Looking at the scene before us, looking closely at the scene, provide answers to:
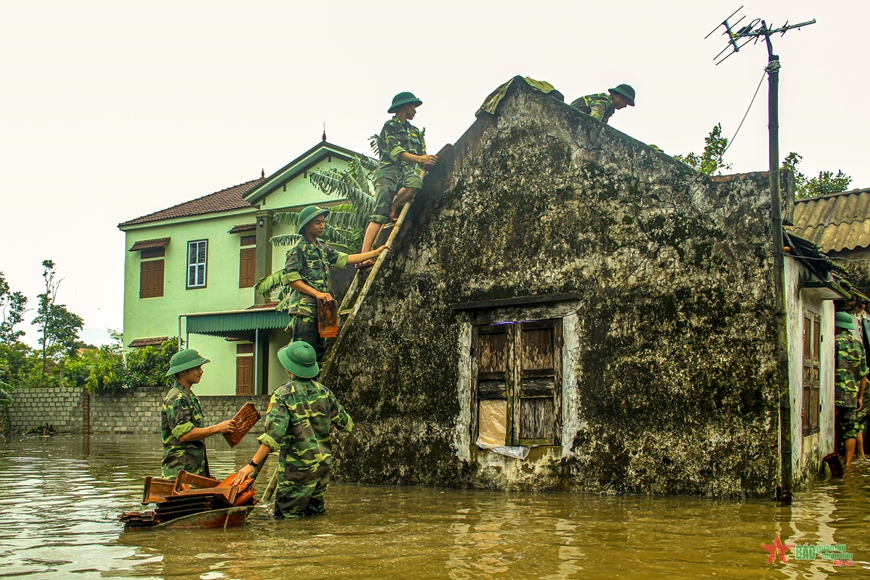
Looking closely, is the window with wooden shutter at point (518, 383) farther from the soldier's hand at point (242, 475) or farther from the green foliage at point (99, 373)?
the green foliage at point (99, 373)

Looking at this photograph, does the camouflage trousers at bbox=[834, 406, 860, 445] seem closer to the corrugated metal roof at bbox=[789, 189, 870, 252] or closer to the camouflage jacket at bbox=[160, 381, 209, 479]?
the corrugated metal roof at bbox=[789, 189, 870, 252]

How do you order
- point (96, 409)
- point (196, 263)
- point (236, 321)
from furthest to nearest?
1. point (196, 263)
2. point (96, 409)
3. point (236, 321)

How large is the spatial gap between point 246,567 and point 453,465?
4.20m

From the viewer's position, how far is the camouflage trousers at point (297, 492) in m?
6.88

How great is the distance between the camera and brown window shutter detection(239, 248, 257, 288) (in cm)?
2916

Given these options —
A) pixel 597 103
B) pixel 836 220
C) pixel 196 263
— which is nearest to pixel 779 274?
pixel 597 103

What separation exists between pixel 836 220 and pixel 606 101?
7.18 meters

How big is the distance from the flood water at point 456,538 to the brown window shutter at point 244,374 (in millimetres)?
19325

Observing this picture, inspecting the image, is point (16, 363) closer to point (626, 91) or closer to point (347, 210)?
point (347, 210)

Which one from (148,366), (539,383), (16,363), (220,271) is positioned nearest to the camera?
(539,383)

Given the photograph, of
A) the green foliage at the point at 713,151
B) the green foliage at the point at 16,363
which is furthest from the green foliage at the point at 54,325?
the green foliage at the point at 713,151

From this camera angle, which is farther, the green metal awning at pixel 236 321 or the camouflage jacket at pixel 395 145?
the green metal awning at pixel 236 321

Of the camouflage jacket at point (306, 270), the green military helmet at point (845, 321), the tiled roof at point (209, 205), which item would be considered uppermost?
the tiled roof at point (209, 205)

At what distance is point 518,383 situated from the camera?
8781mm
